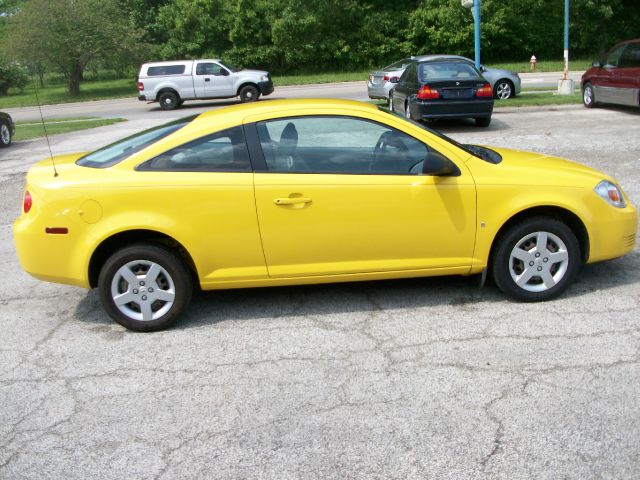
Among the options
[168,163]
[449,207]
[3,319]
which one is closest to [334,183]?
[449,207]

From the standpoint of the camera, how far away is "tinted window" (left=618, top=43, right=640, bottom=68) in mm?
14836

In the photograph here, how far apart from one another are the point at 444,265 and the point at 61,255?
2.72 meters

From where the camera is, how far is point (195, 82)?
82.1ft

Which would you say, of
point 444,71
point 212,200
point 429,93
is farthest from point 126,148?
point 444,71

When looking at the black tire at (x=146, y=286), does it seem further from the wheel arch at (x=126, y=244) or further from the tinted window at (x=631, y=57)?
the tinted window at (x=631, y=57)

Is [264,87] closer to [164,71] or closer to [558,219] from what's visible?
[164,71]

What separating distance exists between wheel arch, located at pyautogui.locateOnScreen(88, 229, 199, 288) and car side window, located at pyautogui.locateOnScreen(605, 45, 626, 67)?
45.0 feet

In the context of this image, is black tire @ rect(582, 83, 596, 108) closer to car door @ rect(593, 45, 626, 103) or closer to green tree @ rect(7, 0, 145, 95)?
car door @ rect(593, 45, 626, 103)

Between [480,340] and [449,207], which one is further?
[449,207]

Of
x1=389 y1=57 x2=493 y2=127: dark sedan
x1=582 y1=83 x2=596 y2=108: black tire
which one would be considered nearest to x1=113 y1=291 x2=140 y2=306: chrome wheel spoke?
x1=389 y1=57 x2=493 y2=127: dark sedan

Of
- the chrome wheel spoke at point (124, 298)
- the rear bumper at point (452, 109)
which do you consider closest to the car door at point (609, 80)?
the rear bumper at point (452, 109)

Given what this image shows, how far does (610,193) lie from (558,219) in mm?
449

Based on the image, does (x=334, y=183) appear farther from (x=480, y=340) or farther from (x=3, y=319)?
(x=3, y=319)

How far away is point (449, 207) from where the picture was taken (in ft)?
15.8
